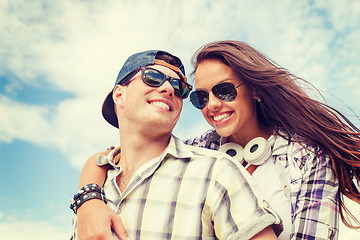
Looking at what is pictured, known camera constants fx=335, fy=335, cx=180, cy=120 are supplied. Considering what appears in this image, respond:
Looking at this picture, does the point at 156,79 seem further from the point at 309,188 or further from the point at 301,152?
the point at 309,188

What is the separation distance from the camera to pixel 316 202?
3.04 metres

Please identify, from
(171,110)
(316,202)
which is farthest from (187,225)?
(316,202)

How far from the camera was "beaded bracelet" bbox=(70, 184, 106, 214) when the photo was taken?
8.87ft

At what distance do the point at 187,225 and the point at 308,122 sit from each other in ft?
6.52

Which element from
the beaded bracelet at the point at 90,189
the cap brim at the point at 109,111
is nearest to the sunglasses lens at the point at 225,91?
the cap brim at the point at 109,111

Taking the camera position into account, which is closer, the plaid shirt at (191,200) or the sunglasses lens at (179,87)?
the plaid shirt at (191,200)

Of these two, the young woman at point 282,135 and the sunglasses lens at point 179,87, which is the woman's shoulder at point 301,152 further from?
the sunglasses lens at point 179,87

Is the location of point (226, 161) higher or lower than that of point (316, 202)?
higher

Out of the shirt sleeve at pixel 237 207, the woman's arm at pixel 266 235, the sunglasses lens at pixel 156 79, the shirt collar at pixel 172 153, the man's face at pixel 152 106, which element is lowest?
the woman's arm at pixel 266 235

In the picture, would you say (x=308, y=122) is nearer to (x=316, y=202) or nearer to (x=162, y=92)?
(x=316, y=202)

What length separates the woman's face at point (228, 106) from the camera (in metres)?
3.69

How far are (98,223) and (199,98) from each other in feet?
6.47

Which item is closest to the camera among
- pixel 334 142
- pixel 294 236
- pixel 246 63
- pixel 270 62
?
pixel 294 236

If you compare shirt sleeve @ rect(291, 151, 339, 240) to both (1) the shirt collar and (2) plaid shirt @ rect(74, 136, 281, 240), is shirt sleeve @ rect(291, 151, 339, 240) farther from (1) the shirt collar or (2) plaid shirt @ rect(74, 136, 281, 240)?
(1) the shirt collar
